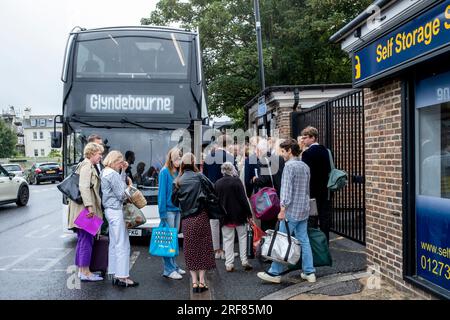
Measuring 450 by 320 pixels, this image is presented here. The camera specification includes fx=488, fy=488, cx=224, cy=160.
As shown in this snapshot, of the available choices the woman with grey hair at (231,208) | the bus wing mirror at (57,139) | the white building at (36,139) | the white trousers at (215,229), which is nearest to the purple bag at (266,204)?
the woman with grey hair at (231,208)

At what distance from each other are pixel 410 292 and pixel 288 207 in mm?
1660

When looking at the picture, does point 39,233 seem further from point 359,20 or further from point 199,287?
point 359,20

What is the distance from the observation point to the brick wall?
549 centimetres

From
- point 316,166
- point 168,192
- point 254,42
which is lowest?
point 168,192

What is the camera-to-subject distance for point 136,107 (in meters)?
9.36

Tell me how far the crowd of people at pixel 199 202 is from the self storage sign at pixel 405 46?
4.08 feet

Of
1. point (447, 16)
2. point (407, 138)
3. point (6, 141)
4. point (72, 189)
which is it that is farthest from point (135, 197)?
point (6, 141)

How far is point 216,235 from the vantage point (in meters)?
7.86

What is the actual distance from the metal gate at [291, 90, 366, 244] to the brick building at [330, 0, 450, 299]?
1.43 metres

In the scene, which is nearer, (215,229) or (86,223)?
(86,223)

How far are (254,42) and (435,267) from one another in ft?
62.0

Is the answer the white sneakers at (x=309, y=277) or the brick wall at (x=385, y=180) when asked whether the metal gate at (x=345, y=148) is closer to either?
the brick wall at (x=385, y=180)

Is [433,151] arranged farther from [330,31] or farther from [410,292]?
[330,31]

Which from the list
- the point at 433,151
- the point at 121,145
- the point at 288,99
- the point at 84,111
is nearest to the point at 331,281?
the point at 433,151
